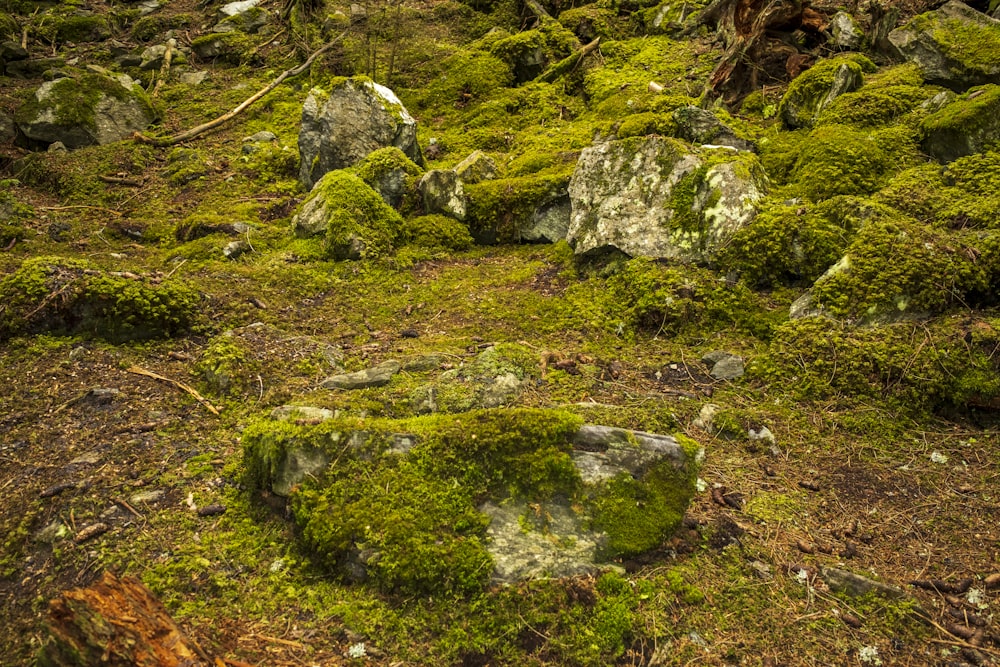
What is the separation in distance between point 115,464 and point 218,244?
4.86 meters

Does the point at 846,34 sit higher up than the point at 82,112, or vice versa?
the point at 846,34

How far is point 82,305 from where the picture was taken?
5859mm

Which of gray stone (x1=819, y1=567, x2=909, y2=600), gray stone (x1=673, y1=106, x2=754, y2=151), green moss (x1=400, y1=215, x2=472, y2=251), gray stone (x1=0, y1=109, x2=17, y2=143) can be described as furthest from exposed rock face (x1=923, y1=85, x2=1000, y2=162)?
gray stone (x1=0, y1=109, x2=17, y2=143)

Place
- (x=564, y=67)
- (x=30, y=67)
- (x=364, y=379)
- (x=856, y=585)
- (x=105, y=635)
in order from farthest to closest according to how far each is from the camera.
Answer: (x=30, y=67)
(x=564, y=67)
(x=364, y=379)
(x=856, y=585)
(x=105, y=635)

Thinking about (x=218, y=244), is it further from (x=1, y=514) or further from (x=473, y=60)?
(x=473, y=60)

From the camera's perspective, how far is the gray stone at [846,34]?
9.32 m

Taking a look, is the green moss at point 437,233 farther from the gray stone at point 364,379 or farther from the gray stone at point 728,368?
the gray stone at point 728,368

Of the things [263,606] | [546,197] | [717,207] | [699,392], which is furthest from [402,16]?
[263,606]

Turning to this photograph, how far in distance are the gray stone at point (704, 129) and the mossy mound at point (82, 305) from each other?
7.26m

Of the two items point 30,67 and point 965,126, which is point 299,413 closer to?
point 965,126

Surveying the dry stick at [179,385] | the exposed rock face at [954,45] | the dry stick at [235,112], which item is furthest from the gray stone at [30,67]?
the exposed rock face at [954,45]

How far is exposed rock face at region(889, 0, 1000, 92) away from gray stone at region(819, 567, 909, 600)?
717 centimetres

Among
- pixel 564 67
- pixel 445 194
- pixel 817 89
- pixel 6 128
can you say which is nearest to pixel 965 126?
pixel 817 89

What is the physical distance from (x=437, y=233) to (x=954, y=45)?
7688 millimetres
